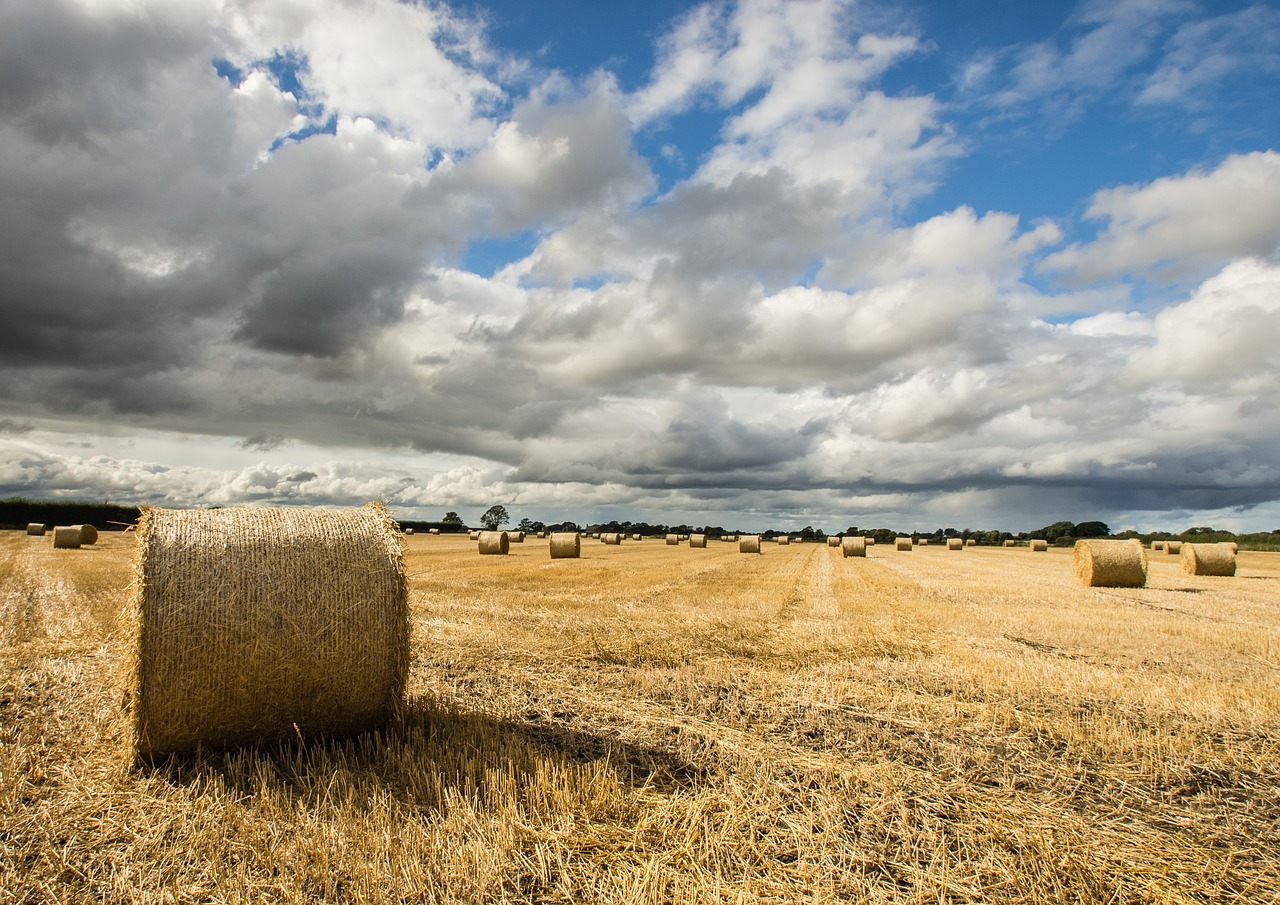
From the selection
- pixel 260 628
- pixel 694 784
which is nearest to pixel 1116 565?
pixel 694 784

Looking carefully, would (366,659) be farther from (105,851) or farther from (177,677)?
(105,851)

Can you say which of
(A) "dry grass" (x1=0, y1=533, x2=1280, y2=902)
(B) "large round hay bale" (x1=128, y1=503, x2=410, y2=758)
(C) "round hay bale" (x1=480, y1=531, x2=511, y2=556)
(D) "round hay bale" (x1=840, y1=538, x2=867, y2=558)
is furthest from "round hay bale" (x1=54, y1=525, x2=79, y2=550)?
(D) "round hay bale" (x1=840, y1=538, x2=867, y2=558)

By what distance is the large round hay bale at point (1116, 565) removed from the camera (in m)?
18.9

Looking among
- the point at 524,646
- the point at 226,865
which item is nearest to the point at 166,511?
the point at 226,865

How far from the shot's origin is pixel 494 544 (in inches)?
1250

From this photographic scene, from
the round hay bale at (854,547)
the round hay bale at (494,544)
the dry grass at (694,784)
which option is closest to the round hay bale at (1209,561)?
the round hay bale at (854,547)

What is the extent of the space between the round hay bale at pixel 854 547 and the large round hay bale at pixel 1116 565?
1740cm

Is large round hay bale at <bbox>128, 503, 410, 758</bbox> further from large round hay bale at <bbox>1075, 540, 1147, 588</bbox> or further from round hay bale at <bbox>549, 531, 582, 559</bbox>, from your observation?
round hay bale at <bbox>549, 531, 582, 559</bbox>

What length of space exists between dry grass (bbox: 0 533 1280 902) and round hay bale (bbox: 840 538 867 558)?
2802 cm

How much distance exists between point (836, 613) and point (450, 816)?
379 inches

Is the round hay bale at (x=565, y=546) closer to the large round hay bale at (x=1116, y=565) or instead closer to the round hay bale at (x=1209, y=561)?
the large round hay bale at (x=1116, y=565)

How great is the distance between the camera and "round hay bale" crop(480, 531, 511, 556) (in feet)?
103

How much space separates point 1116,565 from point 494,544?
22.6 meters

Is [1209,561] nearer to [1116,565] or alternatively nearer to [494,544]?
[1116,565]
